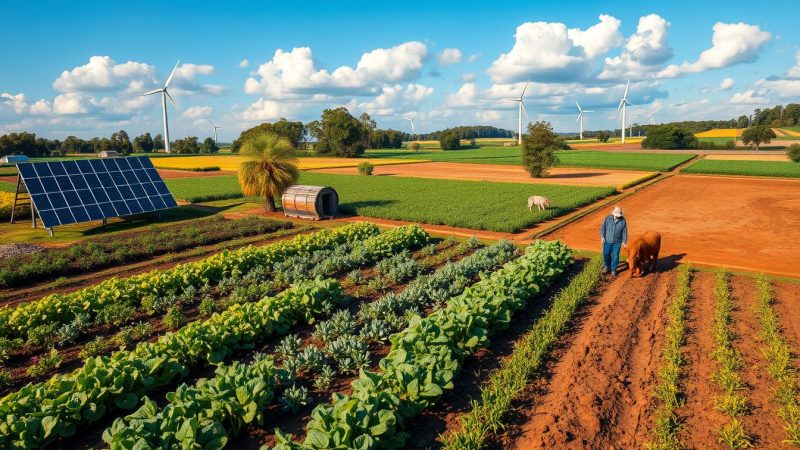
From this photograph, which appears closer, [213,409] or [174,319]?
[213,409]

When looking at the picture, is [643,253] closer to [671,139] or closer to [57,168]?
[57,168]

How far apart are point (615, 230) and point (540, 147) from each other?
38.0m

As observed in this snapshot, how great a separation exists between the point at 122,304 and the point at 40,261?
25.0 ft

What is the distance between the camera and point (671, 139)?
11131cm

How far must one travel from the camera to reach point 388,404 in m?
6.59

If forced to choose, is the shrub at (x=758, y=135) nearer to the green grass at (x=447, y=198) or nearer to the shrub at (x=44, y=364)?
the green grass at (x=447, y=198)

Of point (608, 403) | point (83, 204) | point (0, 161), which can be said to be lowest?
point (608, 403)

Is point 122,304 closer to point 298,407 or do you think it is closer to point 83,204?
point 298,407

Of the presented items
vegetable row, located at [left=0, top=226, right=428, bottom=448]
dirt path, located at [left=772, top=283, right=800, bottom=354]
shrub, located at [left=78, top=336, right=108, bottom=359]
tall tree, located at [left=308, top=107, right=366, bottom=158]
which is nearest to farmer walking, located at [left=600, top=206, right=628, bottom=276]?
dirt path, located at [left=772, top=283, right=800, bottom=354]

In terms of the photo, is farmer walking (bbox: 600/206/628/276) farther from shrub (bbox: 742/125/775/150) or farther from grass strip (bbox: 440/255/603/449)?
shrub (bbox: 742/125/775/150)

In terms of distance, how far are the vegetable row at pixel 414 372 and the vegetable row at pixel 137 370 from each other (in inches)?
119

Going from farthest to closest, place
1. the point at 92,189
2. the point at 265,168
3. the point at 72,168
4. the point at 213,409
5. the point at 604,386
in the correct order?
the point at 265,168 < the point at 72,168 < the point at 92,189 < the point at 604,386 < the point at 213,409

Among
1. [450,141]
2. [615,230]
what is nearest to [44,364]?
[615,230]

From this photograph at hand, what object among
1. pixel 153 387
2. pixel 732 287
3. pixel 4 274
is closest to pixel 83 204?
pixel 4 274
